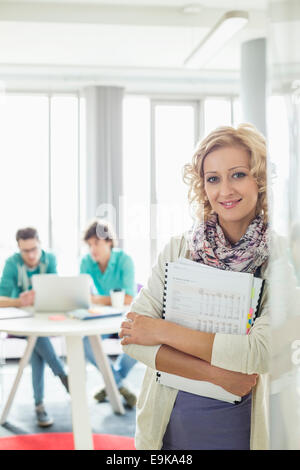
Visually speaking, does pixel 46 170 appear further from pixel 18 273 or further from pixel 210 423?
pixel 210 423

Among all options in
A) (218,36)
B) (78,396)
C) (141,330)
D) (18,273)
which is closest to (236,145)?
(141,330)

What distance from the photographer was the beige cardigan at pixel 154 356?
1.14 m

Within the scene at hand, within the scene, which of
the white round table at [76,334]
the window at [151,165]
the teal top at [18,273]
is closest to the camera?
the white round table at [76,334]

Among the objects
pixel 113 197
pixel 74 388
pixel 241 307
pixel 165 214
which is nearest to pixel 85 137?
pixel 113 197

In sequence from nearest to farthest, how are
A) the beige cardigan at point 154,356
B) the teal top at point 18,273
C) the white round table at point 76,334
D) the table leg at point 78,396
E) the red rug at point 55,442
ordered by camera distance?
the beige cardigan at point 154,356, the white round table at point 76,334, the table leg at point 78,396, the red rug at point 55,442, the teal top at point 18,273

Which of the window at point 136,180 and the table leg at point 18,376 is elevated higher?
the window at point 136,180

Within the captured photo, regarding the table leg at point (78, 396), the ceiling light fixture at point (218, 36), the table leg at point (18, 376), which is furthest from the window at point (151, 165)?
the table leg at point (78, 396)

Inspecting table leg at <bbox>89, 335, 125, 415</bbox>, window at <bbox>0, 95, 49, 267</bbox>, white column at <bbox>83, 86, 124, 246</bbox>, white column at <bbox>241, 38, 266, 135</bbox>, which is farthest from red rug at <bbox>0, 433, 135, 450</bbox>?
white column at <bbox>241, 38, 266, 135</bbox>

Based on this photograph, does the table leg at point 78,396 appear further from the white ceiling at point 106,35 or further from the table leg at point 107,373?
the white ceiling at point 106,35

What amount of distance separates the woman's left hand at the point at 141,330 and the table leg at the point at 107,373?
2.11 meters

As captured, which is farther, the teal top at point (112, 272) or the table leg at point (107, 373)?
the teal top at point (112, 272)

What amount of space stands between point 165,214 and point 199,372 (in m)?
4.49

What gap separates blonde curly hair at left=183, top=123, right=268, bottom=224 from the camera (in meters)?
1.17
